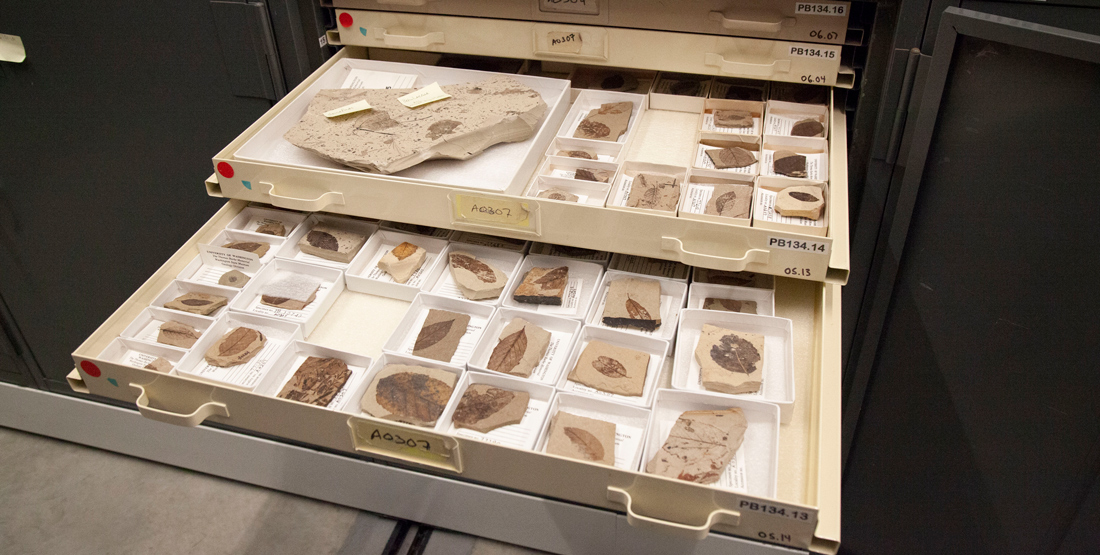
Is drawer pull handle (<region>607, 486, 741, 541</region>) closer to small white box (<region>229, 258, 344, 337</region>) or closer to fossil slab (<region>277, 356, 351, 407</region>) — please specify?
fossil slab (<region>277, 356, 351, 407</region>)

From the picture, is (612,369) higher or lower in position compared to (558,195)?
lower

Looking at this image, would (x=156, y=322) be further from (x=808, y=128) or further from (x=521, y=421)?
(x=808, y=128)

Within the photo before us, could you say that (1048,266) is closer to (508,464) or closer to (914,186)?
(914,186)

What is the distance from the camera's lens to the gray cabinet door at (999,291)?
4.08 feet

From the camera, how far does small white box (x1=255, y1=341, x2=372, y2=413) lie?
4.79 feet

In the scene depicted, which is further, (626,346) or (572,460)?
(626,346)

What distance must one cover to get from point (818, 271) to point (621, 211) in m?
0.38

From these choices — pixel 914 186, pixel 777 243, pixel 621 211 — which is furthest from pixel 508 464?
pixel 914 186

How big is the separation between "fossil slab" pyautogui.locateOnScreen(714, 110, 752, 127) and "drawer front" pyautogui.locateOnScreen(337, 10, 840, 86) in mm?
157

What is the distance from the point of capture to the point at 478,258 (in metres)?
1.75

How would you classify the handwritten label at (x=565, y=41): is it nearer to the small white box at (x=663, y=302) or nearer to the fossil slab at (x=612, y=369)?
the small white box at (x=663, y=302)

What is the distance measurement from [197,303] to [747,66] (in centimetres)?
136

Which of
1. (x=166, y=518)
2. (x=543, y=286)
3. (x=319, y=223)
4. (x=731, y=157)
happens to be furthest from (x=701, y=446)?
(x=166, y=518)

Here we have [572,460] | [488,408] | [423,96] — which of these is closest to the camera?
[572,460]
